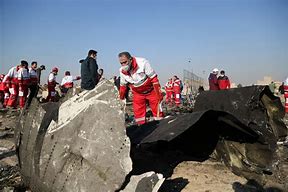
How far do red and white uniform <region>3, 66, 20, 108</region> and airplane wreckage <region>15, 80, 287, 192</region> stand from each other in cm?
704

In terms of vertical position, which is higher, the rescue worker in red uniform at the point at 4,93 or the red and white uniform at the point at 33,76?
the red and white uniform at the point at 33,76

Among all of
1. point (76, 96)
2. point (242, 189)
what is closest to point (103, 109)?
point (76, 96)

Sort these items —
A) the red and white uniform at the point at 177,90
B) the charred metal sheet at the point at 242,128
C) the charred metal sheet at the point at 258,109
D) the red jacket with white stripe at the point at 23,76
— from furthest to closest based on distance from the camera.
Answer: the red and white uniform at the point at 177,90
the red jacket with white stripe at the point at 23,76
the charred metal sheet at the point at 258,109
the charred metal sheet at the point at 242,128

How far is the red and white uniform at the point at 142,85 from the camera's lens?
489 centimetres

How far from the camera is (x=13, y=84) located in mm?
9484

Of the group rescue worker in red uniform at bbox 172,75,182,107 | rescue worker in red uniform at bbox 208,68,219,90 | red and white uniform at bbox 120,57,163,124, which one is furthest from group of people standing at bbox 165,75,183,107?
red and white uniform at bbox 120,57,163,124

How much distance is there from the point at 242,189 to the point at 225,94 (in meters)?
1.24

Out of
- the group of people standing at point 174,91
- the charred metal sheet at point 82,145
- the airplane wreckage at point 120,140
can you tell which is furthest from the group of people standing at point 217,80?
the charred metal sheet at point 82,145

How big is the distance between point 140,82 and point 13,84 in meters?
6.32

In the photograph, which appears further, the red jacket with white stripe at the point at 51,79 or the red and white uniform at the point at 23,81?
the red jacket with white stripe at the point at 51,79

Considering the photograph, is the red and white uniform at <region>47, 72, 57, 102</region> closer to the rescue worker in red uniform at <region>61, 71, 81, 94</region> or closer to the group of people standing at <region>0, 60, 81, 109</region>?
the group of people standing at <region>0, 60, 81, 109</region>

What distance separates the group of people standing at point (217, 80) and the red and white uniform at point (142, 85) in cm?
719

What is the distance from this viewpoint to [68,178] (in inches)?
95.3

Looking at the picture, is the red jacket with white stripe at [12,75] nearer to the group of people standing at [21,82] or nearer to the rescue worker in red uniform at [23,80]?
the group of people standing at [21,82]
